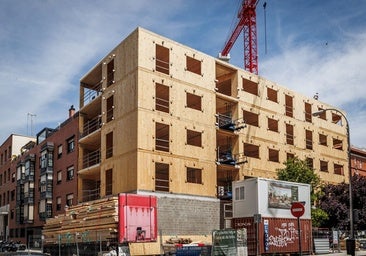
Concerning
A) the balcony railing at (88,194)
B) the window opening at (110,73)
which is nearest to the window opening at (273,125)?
the window opening at (110,73)

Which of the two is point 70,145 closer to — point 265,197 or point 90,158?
point 90,158

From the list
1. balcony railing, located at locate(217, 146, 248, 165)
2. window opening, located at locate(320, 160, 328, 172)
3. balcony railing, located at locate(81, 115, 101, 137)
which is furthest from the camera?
window opening, located at locate(320, 160, 328, 172)

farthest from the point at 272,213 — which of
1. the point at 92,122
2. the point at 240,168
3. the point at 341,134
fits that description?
the point at 341,134

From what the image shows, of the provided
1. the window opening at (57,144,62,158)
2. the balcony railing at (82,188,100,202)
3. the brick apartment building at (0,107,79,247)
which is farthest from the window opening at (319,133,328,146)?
the window opening at (57,144,62,158)

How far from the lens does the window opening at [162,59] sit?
38.7 m

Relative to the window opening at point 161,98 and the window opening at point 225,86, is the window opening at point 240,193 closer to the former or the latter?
the window opening at point 161,98

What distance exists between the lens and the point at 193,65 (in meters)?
41.9

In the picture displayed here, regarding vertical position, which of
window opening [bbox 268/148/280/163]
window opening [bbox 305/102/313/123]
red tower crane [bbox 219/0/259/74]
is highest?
red tower crane [bbox 219/0/259/74]

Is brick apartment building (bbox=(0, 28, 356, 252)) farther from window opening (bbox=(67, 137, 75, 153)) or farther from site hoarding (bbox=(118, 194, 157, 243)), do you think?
site hoarding (bbox=(118, 194, 157, 243))

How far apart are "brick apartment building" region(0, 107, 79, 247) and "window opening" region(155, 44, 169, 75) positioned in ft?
41.8

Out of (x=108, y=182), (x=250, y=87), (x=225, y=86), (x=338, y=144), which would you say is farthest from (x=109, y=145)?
(x=338, y=144)

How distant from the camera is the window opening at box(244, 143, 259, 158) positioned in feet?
152

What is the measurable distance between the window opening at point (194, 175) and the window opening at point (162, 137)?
2825 mm

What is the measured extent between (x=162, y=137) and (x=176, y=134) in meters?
3.33
